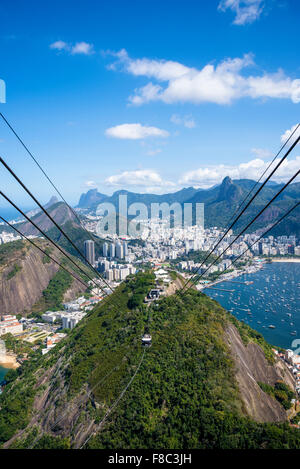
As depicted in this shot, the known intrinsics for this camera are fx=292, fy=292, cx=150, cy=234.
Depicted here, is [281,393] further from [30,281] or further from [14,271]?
[14,271]

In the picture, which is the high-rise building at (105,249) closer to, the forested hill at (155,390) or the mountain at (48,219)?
the mountain at (48,219)

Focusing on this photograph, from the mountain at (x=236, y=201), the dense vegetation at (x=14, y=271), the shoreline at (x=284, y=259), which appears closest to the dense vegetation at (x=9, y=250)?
the dense vegetation at (x=14, y=271)

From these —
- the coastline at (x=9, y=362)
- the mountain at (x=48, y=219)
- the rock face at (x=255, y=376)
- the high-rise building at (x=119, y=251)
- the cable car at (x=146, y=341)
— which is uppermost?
the mountain at (x=48, y=219)

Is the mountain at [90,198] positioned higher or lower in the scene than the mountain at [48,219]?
higher

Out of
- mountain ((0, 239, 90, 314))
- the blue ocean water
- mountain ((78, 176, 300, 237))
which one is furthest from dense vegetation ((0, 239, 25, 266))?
mountain ((78, 176, 300, 237))

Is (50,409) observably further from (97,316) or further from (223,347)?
(223,347)
